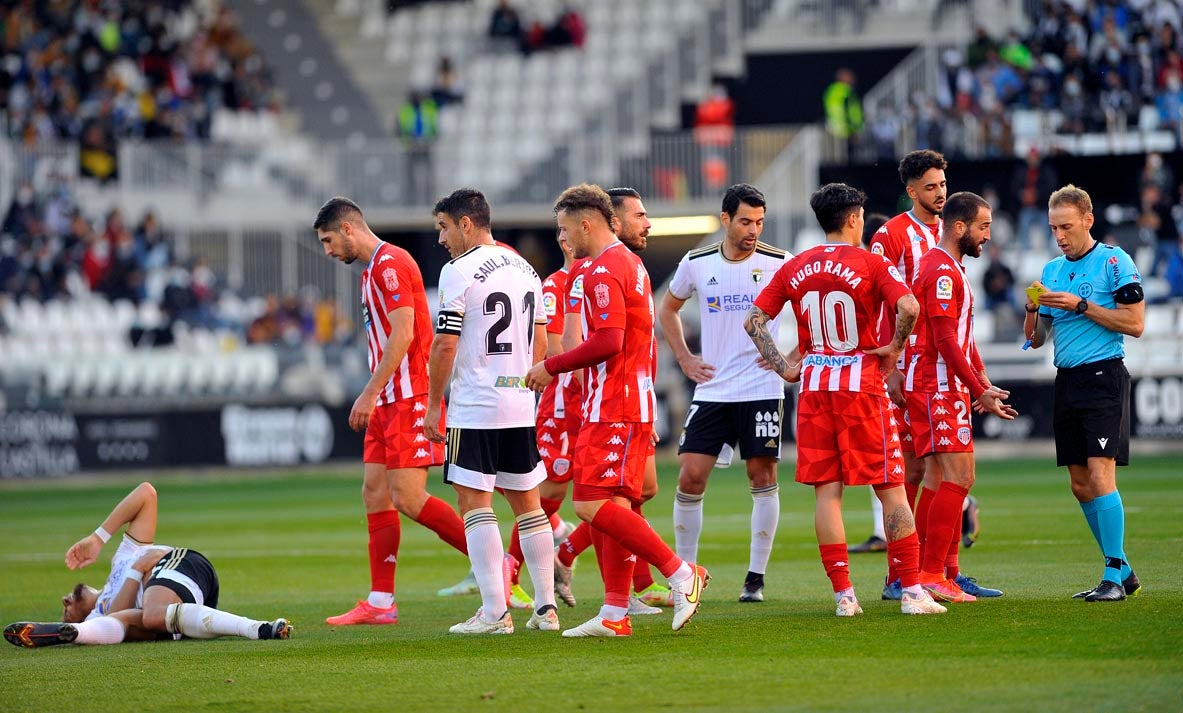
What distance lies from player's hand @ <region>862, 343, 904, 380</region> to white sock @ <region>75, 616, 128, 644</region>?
180 inches

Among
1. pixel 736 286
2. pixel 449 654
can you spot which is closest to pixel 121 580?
pixel 449 654

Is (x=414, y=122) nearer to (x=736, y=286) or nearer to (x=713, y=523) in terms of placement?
(x=713, y=523)

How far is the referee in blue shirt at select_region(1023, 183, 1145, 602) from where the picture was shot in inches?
360

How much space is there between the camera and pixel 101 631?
9.36m

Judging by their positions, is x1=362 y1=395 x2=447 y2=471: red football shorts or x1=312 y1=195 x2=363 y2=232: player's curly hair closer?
x1=362 y1=395 x2=447 y2=471: red football shorts

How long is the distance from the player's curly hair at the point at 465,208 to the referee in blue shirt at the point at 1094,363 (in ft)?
10.4

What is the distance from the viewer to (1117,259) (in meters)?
9.30

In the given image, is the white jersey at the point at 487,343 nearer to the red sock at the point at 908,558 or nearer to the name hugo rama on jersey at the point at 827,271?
the name hugo rama on jersey at the point at 827,271

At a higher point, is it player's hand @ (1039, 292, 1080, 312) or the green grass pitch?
player's hand @ (1039, 292, 1080, 312)

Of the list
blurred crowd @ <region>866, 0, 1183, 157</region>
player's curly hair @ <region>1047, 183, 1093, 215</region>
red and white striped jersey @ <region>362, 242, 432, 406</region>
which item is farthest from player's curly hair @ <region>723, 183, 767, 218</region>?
blurred crowd @ <region>866, 0, 1183, 157</region>

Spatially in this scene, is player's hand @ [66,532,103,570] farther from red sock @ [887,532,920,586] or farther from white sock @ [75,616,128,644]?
red sock @ [887,532,920,586]

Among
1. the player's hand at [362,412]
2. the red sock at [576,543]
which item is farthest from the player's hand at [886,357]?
the player's hand at [362,412]

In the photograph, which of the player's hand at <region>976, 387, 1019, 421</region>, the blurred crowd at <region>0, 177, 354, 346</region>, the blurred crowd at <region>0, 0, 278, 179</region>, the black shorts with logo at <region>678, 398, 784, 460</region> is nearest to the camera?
the player's hand at <region>976, 387, 1019, 421</region>

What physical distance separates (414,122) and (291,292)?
16.2 ft
